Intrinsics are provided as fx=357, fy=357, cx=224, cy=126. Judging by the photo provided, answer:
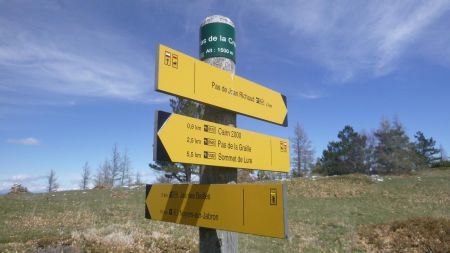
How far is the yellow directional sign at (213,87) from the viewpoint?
3.19 m

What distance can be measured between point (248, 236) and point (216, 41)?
9613 mm

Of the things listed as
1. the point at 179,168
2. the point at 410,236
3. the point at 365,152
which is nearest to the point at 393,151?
the point at 365,152

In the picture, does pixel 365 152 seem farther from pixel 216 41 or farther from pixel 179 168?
pixel 216 41

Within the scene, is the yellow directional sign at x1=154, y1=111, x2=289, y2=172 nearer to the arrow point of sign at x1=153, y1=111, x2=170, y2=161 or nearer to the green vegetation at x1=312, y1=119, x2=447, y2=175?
the arrow point of sign at x1=153, y1=111, x2=170, y2=161

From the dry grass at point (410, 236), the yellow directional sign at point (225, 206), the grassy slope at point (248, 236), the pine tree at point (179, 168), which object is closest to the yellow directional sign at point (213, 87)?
the yellow directional sign at point (225, 206)

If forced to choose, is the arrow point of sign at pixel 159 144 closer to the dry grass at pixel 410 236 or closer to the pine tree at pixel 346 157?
the dry grass at pixel 410 236

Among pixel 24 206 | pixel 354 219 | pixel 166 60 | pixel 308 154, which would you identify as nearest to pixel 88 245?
pixel 166 60

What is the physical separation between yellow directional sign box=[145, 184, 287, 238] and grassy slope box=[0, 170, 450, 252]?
4616mm

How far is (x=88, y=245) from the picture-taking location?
8055mm

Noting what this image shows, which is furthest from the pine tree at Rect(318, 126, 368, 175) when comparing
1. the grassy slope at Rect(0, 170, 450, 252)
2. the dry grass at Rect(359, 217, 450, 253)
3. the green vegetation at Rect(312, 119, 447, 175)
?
the dry grass at Rect(359, 217, 450, 253)

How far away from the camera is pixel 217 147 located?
3365mm

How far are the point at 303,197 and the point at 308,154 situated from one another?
161 feet

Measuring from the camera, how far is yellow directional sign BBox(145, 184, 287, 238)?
2.78 meters

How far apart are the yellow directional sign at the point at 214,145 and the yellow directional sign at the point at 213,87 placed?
0.87 feet
